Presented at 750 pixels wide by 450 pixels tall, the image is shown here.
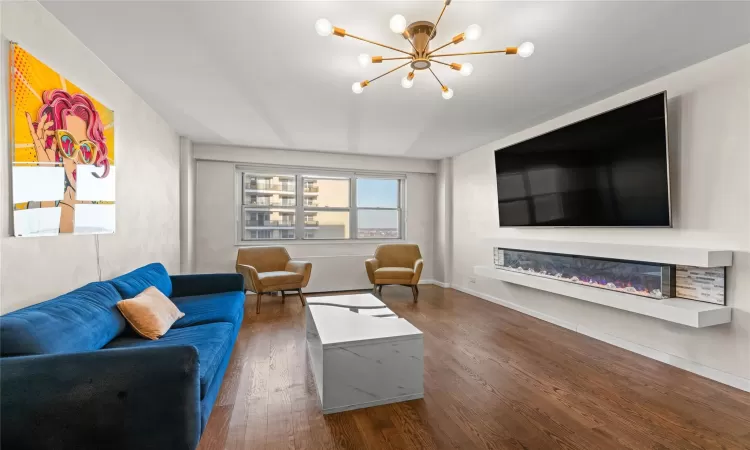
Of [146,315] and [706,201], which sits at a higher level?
[706,201]

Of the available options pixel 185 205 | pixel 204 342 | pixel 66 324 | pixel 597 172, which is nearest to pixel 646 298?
pixel 597 172

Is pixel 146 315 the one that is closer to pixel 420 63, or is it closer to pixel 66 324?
pixel 66 324

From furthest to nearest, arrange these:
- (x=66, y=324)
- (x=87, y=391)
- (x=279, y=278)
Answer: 1. (x=279, y=278)
2. (x=66, y=324)
3. (x=87, y=391)

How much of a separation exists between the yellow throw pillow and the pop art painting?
0.59 m

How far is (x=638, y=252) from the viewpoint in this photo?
2.78m

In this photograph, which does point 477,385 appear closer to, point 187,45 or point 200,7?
point 200,7

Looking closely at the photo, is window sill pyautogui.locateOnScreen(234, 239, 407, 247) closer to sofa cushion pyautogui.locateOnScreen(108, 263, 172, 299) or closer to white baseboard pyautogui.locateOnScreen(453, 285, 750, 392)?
sofa cushion pyautogui.locateOnScreen(108, 263, 172, 299)

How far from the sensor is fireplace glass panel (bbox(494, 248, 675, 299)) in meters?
2.72

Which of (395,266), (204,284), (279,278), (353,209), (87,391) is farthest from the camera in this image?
(353,209)

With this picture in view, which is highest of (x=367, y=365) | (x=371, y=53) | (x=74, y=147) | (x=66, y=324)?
(x=371, y=53)

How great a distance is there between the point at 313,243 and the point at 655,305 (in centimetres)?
452

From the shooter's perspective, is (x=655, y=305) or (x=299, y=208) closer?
(x=655, y=305)

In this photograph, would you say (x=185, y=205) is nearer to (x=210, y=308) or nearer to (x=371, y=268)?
(x=210, y=308)

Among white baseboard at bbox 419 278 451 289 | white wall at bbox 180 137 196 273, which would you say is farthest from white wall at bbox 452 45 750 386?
white wall at bbox 180 137 196 273
